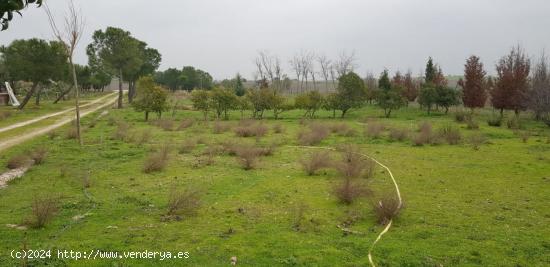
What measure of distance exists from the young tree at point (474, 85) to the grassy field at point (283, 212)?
23.4 meters

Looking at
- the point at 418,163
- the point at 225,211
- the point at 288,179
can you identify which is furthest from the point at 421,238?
the point at 418,163

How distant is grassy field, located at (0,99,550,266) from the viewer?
7012 mm

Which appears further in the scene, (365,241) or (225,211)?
(225,211)

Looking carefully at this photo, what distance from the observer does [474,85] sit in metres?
38.7

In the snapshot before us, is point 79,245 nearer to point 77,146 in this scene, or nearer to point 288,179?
point 288,179

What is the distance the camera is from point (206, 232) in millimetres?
7973

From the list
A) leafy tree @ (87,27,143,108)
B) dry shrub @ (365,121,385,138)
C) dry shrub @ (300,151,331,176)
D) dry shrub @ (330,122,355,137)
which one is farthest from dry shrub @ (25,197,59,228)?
leafy tree @ (87,27,143,108)

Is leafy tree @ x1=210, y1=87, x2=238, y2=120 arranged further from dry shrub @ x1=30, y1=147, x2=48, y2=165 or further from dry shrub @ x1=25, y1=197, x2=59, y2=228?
dry shrub @ x1=25, y1=197, x2=59, y2=228

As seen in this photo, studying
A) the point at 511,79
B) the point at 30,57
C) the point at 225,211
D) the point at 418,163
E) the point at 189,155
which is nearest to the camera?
the point at 225,211

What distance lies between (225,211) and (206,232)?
1.37 metres

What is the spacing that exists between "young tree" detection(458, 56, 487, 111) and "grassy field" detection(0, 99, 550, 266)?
23.4 meters

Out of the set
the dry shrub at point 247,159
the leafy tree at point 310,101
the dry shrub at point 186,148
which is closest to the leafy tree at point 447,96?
the leafy tree at point 310,101

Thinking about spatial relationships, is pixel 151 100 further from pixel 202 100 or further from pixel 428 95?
pixel 428 95

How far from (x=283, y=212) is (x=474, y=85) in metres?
34.7
